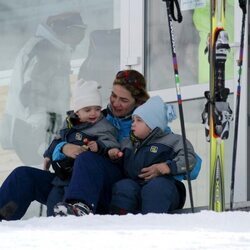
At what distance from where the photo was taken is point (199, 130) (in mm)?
7680

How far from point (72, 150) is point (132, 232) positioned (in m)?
2.25

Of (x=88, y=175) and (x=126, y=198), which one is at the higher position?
(x=88, y=175)

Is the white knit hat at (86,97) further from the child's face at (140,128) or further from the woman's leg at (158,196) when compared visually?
the woman's leg at (158,196)

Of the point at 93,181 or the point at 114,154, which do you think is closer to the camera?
the point at 93,181

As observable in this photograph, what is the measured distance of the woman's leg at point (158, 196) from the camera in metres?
6.34

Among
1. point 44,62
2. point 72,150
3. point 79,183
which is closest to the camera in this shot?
point 79,183

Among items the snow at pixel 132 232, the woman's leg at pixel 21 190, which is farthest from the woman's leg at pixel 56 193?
the snow at pixel 132 232

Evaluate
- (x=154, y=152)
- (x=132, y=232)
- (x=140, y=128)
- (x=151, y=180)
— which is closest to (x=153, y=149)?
(x=154, y=152)

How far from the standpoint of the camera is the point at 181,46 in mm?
7859

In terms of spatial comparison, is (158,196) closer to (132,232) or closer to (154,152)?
(154,152)

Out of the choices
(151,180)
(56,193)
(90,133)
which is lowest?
(56,193)

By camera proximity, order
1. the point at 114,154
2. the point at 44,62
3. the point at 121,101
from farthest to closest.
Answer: the point at 44,62 < the point at 121,101 < the point at 114,154

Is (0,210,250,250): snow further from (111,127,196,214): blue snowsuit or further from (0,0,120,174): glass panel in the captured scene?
(0,0,120,174): glass panel

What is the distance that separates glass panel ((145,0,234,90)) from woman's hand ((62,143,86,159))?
4.19ft
